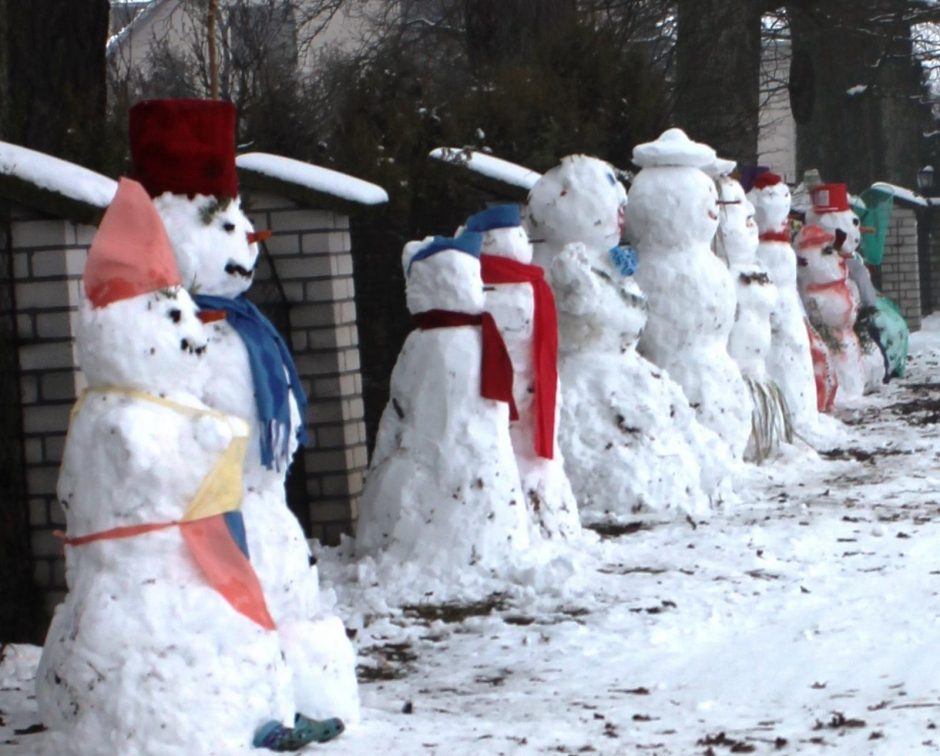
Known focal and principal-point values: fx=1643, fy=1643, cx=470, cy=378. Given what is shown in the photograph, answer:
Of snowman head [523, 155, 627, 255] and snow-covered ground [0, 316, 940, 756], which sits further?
snowman head [523, 155, 627, 255]

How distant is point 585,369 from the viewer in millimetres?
8688

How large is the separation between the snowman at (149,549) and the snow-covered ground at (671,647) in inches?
14.8

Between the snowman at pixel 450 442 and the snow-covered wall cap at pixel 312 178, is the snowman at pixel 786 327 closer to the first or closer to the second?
the snow-covered wall cap at pixel 312 178

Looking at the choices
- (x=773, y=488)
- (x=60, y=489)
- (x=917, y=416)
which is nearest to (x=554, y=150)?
(x=773, y=488)

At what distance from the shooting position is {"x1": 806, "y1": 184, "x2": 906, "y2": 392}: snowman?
46.2 ft

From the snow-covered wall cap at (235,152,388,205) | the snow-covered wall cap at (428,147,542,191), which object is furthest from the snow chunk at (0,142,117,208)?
the snow-covered wall cap at (428,147,542,191)

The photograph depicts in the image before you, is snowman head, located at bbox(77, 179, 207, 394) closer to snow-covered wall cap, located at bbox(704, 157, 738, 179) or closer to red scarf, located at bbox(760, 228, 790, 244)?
snow-covered wall cap, located at bbox(704, 157, 738, 179)

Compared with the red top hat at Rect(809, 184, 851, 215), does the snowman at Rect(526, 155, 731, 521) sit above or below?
below

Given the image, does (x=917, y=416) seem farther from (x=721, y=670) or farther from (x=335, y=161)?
(x=721, y=670)

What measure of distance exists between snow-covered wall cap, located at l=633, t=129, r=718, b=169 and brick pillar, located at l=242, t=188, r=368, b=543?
2.60m

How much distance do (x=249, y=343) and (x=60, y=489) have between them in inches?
29.5

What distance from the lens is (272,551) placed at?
4.96m

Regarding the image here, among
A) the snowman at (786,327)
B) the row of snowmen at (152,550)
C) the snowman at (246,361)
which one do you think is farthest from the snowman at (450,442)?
the snowman at (786,327)

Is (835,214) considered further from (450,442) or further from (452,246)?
(450,442)
